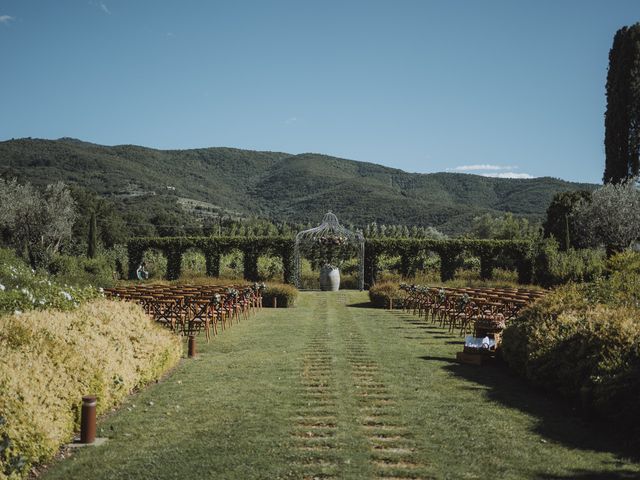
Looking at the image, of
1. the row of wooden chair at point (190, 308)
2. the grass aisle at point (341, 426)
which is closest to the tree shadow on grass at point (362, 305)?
the row of wooden chair at point (190, 308)

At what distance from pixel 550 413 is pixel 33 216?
107 ft

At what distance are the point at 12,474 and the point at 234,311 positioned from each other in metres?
12.7

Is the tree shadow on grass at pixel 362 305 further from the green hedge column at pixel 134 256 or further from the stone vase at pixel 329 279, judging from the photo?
the green hedge column at pixel 134 256

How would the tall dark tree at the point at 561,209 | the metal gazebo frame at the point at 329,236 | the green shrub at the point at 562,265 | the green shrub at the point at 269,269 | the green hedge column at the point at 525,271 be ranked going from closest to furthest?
the green shrub at the point at 562,265, the metal gazebo frame at the point at 329,236, the green hedge column at the point at 525,271, the green shrub at the point at 269,269, the tall dark tree at the point at 561,209

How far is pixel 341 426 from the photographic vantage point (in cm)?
598

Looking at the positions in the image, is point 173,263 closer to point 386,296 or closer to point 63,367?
point 386,296

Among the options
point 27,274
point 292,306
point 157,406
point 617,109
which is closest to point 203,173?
point 617,109

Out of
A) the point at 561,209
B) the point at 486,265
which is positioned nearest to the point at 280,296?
the point at 486,265

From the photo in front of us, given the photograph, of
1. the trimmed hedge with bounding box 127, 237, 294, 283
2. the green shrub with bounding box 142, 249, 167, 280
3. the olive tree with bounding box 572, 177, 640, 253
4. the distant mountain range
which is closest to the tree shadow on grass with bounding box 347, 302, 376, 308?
the trimmed hedge with bounding box 127, 237, 294, 283

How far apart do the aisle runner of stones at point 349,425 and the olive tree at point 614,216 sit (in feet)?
97.4

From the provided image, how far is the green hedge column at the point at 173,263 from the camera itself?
2992 centimetres

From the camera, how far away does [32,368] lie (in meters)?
5.49

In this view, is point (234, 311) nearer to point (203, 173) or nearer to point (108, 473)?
point (108, 473)

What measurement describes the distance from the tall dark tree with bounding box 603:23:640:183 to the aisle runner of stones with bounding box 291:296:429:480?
3310 centimetres
